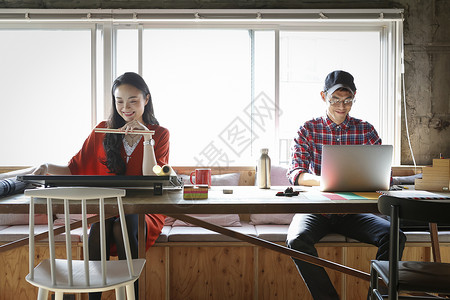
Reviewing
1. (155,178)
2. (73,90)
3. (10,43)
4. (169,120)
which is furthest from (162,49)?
(155,178)

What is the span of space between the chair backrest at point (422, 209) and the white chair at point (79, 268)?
0.95 m

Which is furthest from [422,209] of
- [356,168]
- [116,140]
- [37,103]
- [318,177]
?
[37,103]

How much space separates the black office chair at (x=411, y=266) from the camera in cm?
127

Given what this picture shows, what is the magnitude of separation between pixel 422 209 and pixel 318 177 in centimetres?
90

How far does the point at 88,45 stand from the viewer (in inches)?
136

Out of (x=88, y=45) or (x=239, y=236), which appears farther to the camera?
(x=88, y=45)

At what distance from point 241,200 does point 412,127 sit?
226 centimetres

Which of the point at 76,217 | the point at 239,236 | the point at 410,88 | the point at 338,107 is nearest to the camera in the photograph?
the point at 239,236

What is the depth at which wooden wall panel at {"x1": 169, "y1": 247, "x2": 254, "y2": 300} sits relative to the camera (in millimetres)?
2576

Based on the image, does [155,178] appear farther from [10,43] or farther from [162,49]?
[10,43]

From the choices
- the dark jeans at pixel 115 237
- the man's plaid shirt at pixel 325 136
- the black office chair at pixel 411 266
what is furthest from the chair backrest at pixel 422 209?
the dark jeans at pixel 115 237

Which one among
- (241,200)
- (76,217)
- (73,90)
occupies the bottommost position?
(76,217)

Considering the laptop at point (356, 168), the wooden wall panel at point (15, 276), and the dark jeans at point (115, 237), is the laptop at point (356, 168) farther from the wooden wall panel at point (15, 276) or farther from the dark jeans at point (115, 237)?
the wooden wall panel at point (15, 276)

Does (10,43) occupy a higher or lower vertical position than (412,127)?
higher
